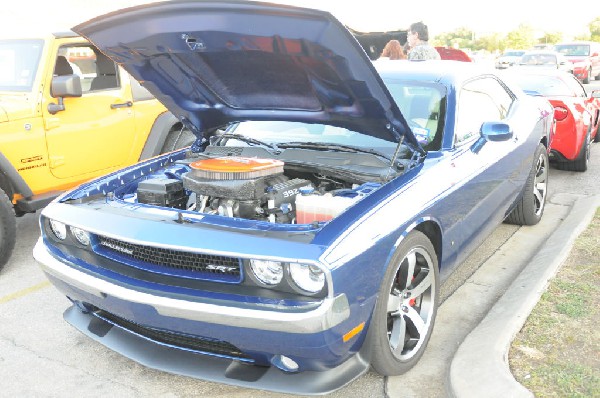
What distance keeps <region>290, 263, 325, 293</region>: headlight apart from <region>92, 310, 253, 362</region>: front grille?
444 mm

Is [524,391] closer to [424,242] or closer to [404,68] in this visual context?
[424,242]

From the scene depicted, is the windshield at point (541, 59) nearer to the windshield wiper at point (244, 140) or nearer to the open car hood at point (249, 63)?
the windshield wiper at point (244, 140)

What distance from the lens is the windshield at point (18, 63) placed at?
213 inches

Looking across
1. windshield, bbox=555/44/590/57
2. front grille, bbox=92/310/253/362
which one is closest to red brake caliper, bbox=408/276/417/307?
front grille, bbox=92/310/253/362

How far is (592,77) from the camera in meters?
23.9

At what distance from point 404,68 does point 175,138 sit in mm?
2991

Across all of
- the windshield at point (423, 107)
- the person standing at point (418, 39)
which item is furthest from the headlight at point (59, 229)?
→ the person standing at point (418, 39)

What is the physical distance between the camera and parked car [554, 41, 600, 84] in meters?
22.5

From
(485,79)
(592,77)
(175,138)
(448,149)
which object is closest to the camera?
(448,149)

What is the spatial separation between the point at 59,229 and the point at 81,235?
0.19 metres

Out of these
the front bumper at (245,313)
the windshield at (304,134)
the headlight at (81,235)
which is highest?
the windshield at (304,134)

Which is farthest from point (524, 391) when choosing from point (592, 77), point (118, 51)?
point (592, 77)

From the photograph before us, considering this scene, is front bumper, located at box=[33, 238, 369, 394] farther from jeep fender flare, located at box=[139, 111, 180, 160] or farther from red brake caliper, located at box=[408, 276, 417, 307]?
jeep fender flare, located at box=[139, 111, 180, 160]

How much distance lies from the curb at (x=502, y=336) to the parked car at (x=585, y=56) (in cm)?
2012
